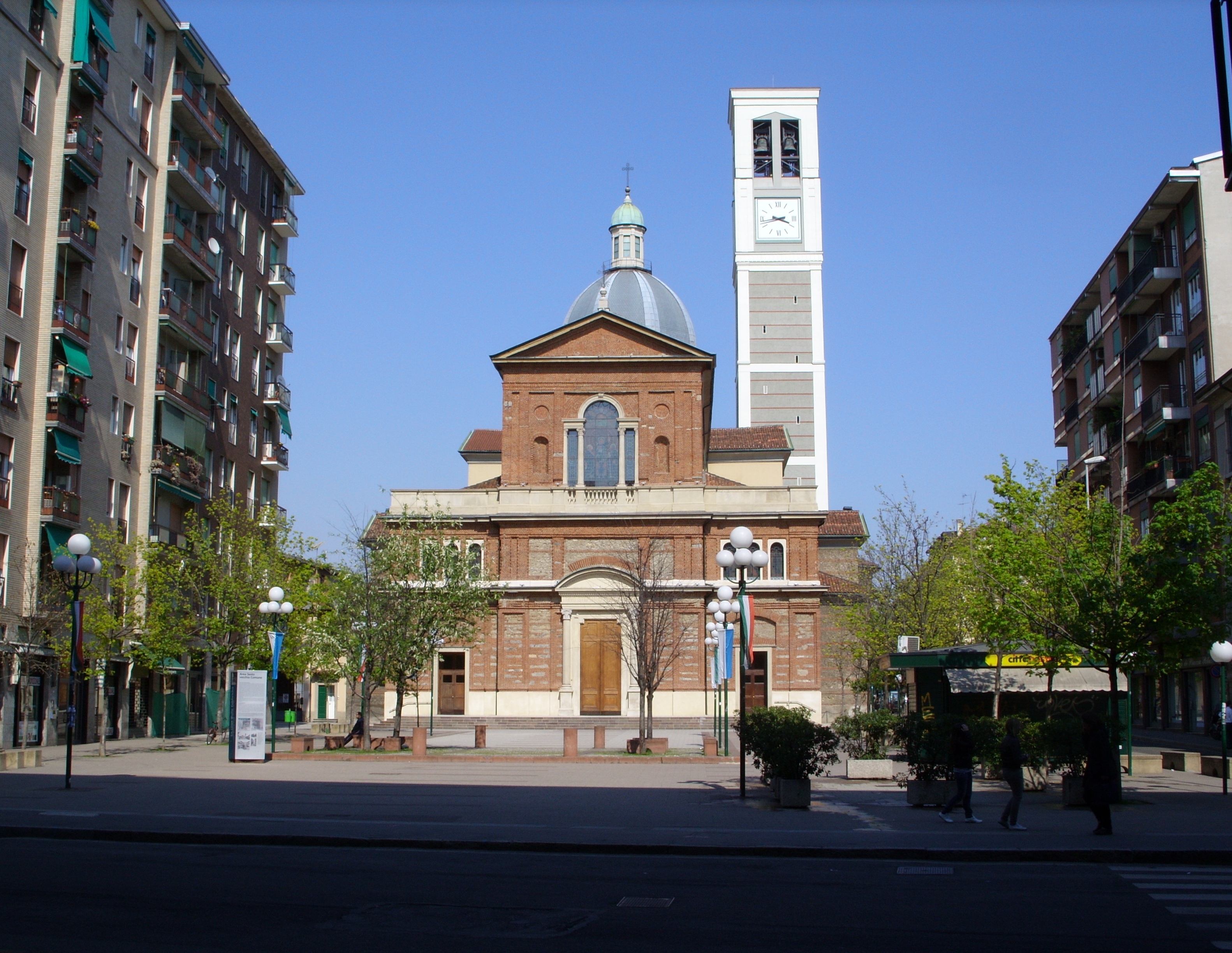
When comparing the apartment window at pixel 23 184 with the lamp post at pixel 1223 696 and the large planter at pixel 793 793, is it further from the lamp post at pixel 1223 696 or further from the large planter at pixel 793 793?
the lamp post at pixel 1223 696

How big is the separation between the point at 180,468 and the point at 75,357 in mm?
8938

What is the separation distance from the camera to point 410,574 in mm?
35344

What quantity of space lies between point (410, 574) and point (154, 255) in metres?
19.0

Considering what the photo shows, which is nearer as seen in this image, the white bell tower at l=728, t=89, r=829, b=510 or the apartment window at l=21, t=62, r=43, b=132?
the apartment window at l=21, t=62, r=43, b=132

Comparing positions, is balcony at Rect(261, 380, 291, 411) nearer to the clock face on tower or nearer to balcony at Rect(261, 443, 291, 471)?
balcony at Rect(261, 443, 291, 471)

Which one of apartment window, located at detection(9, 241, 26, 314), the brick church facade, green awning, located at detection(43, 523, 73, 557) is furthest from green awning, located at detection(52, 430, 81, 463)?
the brick church facade

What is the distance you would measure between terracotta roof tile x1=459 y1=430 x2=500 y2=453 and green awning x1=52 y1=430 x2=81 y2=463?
95.4 feet

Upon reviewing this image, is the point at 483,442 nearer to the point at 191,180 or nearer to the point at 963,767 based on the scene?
the point at 191,180

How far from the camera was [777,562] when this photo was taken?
53.7 m

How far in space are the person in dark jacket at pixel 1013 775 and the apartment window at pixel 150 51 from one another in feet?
134

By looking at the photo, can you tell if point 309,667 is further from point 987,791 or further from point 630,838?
point 630,838

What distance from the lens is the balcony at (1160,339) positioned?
48.6m

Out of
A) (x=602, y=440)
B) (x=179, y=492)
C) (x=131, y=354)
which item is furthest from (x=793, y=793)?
(x=602, y=440)

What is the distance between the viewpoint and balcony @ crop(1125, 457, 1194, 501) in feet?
157
